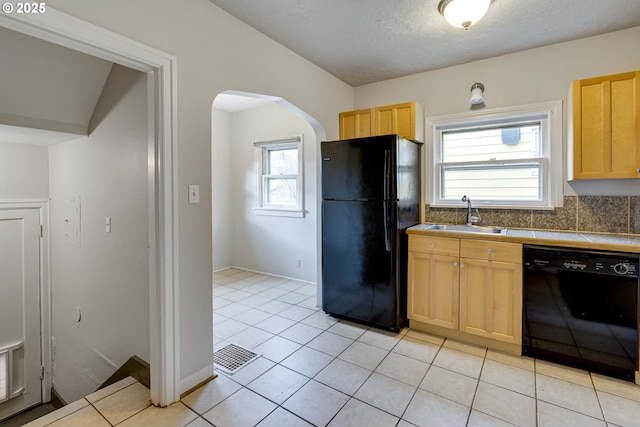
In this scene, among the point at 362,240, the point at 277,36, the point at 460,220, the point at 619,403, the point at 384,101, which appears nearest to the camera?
the point at 619,403

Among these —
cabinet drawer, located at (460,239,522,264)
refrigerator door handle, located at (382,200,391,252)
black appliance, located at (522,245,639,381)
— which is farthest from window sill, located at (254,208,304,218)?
black appliance, located at (522,245,639,381)

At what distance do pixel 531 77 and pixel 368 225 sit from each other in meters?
2.00

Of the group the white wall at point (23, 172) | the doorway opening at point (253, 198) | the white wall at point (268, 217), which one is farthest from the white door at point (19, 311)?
the white wall at point (268, 217)

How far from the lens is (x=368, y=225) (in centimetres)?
281

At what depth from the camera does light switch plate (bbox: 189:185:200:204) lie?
6.41 feet

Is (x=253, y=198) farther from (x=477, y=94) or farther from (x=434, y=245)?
(x=477, y=94)

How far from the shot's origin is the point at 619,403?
1831 millimetres

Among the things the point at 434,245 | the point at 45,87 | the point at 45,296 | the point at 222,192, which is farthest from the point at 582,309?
the point at 45,296

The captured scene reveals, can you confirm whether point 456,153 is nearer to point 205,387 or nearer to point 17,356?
point 205,387

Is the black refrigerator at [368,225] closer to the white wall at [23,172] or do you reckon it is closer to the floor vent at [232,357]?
the floor vent at [232,357]

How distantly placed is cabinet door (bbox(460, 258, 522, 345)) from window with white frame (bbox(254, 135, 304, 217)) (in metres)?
2.46

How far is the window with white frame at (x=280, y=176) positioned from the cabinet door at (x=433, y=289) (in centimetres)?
205

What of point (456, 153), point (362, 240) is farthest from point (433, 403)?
point (456, 153)

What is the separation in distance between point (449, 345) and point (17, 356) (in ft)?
13.5
